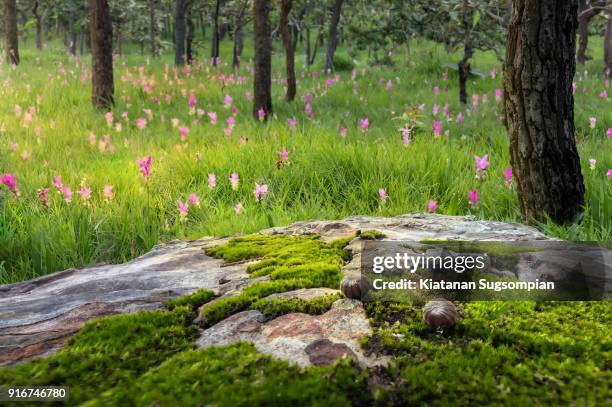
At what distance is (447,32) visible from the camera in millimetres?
11977

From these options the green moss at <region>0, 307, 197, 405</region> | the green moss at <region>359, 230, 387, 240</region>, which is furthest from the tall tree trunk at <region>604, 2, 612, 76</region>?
the green moss at <region>0, 307, 197, 405</region>

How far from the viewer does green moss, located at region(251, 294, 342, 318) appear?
1653 mm

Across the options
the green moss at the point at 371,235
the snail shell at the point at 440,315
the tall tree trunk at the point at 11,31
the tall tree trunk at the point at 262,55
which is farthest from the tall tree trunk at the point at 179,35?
the snail shell at the point at 440,315

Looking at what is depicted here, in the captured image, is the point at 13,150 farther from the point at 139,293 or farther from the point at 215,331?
the point at 215,331

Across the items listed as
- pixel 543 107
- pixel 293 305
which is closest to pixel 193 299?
pixel 293 305

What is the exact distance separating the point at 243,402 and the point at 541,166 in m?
2.71

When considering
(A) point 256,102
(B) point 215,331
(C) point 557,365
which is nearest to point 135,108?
(A) point 256,102

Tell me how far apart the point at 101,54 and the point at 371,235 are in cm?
742

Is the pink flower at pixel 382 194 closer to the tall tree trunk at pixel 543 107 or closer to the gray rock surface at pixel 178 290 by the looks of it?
the gray rock surface at pixel 178 290

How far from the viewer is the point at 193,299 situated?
1813 millimetres

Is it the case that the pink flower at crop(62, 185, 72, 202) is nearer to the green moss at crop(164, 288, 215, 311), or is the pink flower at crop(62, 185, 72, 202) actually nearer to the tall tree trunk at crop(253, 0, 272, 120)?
the green moss at crop(164, 288, 215, 311)

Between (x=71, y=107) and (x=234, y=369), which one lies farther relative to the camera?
(x=71, y=107)

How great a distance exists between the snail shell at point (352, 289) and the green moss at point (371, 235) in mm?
733

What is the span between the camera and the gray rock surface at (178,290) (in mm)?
1489
